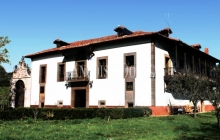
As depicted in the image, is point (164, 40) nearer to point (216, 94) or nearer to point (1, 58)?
point (216, 94)

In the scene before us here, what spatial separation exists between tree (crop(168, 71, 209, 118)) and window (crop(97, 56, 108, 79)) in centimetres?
617

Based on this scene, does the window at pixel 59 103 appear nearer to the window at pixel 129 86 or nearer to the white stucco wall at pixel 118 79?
the white stucco wall at pixel 118 79

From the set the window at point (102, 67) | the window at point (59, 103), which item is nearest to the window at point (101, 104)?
the window at point (102, 67)

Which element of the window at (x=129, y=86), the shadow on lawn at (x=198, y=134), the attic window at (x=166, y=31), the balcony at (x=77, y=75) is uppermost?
the attic window at (x=166, y=31)

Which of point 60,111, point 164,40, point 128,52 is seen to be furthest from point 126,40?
point 60,111

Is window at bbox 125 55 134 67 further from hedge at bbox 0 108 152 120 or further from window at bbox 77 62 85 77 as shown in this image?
window at bbox 77 62 85 77

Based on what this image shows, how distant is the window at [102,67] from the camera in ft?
76.3

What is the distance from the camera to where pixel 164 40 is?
22297mm

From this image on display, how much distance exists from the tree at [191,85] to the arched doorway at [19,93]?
19.5 meters

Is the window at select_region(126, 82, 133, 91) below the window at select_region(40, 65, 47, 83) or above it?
below

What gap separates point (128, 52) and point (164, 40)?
3612mm

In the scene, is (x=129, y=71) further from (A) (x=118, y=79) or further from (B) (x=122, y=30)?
(B) (x=122, y=30)

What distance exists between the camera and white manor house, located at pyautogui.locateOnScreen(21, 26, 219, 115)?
20812 millimetres

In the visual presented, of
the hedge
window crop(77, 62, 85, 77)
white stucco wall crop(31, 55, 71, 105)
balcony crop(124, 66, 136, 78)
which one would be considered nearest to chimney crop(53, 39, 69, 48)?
white stucco wall crop(31, 55, 71, 105)
